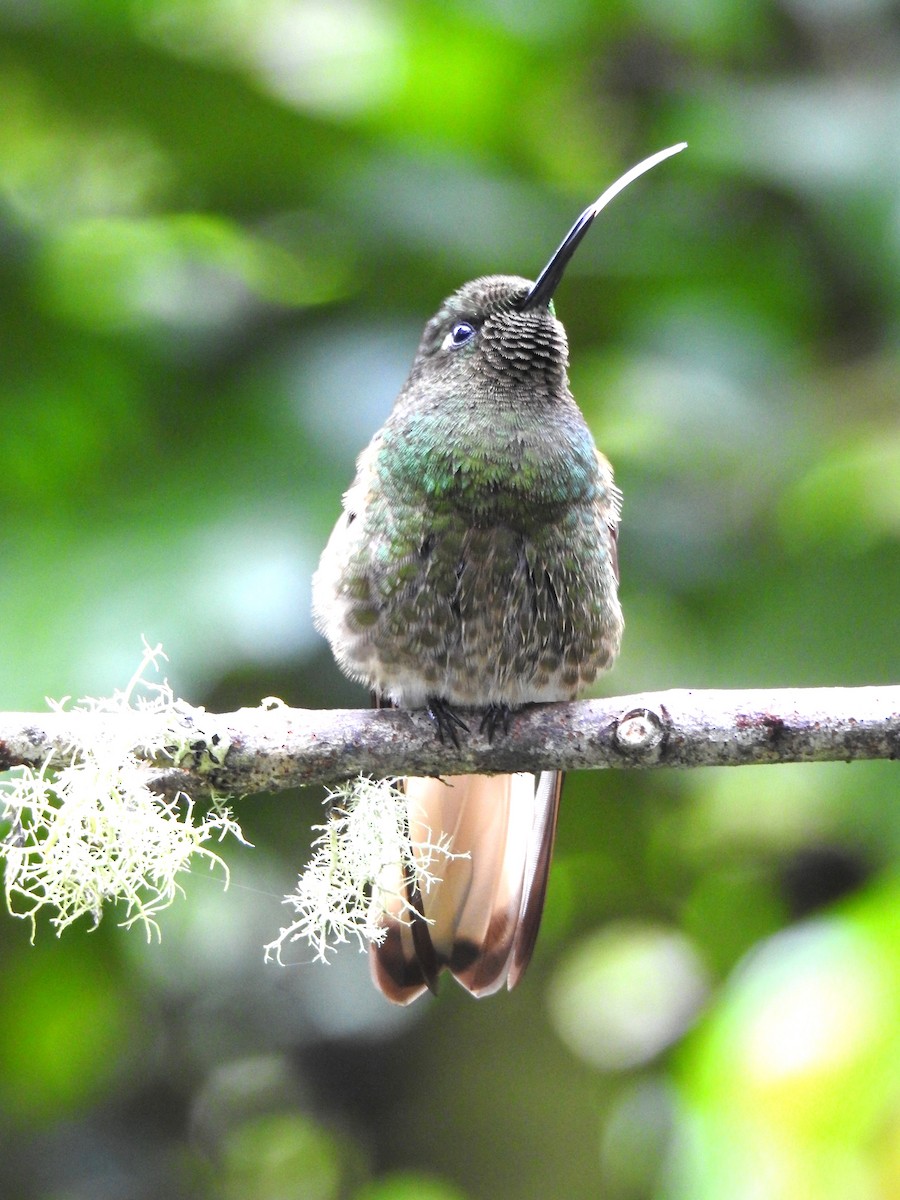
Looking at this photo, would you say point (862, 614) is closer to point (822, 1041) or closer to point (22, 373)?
point (822, 1041)

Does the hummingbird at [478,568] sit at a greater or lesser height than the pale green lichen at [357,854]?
greater

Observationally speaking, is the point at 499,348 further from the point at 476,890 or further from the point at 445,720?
the point at 476,890

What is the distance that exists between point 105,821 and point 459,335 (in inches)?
56.8

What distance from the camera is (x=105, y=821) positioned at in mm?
2357

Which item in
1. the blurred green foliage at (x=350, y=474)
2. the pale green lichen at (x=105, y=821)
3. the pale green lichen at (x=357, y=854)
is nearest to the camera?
the pale green lichen at (x=105, y=821)

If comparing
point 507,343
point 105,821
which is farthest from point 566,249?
point 105,821

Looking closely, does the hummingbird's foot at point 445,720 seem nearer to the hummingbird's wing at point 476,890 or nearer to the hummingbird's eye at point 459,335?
the hummingbird's wing at point 476,890

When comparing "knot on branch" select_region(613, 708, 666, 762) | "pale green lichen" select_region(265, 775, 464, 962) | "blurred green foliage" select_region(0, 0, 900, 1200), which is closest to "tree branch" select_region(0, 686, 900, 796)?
"knot on branch" select_region(613, 708, 666, 762)

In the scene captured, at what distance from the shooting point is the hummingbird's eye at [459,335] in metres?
3.23

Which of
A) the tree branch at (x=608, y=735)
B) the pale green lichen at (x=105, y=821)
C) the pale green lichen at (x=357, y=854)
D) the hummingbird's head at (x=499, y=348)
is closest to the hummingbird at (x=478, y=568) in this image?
the hummingbird's head at (x=499, y=348)

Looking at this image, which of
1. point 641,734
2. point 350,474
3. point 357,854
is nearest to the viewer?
point 641,734

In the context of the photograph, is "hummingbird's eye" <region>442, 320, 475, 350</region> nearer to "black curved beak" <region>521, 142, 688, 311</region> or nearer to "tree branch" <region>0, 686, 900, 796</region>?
"black curved beak" <region>521, 142, 688, 311</region>

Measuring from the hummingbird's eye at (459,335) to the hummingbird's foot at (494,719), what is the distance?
2.96ft

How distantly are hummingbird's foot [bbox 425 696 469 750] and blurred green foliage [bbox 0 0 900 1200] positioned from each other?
2.40 feet
